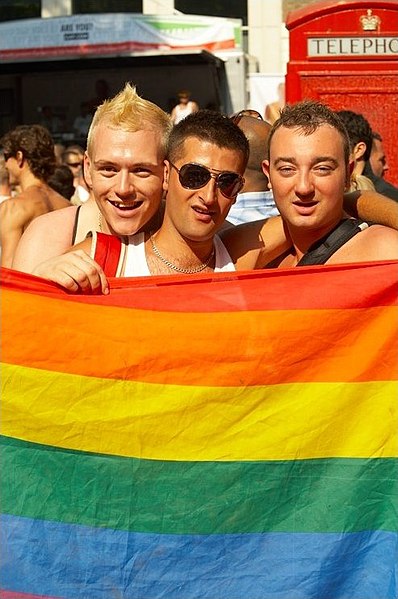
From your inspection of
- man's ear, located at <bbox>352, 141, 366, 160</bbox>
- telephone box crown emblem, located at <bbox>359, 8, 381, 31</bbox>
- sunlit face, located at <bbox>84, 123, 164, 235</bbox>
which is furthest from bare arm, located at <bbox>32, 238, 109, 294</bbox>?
telephone box crown emblem, located at <bbox>359, 8, 381, 31</bbox>

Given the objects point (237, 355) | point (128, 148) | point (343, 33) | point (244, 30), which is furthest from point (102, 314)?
point (244, 30)

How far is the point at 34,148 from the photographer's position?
6.04m

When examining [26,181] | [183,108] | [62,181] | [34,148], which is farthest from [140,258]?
[183,108]

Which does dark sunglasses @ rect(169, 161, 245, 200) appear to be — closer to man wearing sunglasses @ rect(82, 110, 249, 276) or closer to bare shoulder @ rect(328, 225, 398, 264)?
man wearing sunglasses @ rect(82, 110, 249, 276)

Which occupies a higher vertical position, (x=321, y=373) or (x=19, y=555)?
(x=321, y=373)

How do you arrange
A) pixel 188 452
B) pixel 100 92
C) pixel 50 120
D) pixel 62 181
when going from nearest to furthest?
pixel 188 452 → pixel 62 181 → pixel 100 92 → pixel 50 120

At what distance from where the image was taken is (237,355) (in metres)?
2.60

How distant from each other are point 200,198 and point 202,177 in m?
0.06

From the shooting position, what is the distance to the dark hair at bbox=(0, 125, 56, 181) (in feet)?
19.9

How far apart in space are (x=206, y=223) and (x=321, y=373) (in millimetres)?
542

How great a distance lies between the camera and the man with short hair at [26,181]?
5891 millimetres

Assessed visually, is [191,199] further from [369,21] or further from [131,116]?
[369,21]

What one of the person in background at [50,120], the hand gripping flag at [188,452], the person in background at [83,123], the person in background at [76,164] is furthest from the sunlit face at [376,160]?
the person in background at [50,120]

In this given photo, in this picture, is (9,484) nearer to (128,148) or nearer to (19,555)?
(19,555)
